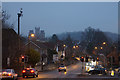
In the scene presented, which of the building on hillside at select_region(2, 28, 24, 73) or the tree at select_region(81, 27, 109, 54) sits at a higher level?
the tree at select_region(81, 27, 109, 54)

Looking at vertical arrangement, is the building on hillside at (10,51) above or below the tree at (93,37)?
below

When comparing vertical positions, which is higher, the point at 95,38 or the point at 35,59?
the point at 95,38

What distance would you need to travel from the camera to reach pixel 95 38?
112 m

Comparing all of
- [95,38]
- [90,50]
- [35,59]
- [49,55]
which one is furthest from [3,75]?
[90,50]

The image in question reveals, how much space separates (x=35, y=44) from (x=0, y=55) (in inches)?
1954

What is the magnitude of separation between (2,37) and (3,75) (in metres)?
9.87

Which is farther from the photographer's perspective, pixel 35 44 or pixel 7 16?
pixel 35 44

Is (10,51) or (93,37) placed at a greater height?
(93,37)

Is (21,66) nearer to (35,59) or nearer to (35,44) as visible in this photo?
(35,59)

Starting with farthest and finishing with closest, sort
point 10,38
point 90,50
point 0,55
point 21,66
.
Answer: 1. point 90,50
2. point 21,66
3. point 10,38
4. point 0,55

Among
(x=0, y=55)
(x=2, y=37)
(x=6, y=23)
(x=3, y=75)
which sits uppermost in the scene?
(x=6, y=23)

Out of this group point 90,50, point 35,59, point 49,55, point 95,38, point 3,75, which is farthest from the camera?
point 90,50

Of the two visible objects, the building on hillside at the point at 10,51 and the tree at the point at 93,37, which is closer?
the building on hillside at the point at 10,51

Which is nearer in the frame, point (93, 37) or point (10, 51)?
point (10, 51)
